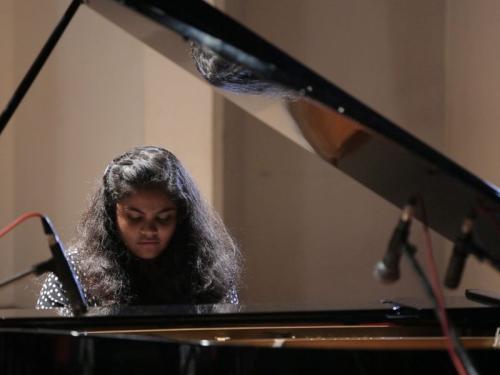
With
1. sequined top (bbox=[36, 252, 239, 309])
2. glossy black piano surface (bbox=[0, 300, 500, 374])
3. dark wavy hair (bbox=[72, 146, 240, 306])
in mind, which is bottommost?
→ glossy black piano surface (bbox=[0, 300, 500, 374])

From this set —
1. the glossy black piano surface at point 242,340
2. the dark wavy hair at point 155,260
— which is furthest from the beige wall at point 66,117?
the glossy black piano surface at point 242,340

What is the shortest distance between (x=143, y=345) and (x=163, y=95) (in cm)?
164

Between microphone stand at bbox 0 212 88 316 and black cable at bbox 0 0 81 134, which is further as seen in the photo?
black cable at bbox 0 0 81 134

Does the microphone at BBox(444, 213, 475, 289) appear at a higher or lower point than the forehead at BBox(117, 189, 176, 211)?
lower

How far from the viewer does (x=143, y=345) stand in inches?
49.7

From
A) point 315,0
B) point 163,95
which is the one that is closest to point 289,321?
point 163,95

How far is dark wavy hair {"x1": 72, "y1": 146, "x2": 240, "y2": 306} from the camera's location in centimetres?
205

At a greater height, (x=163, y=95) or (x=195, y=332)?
(x=163, y=95)

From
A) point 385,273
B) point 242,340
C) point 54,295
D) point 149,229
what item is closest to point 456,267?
point 385,273

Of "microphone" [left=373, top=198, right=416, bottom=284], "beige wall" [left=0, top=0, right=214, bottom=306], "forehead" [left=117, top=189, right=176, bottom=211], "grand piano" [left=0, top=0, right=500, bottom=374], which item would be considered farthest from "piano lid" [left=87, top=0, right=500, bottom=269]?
"beige wall" [left=0, top=0, right=214, bottom=306]

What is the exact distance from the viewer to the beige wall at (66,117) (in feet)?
9.64

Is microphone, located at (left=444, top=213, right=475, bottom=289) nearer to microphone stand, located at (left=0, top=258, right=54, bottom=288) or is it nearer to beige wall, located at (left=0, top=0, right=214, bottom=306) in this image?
microphone stand, located at (left=0, top=258, right=54, bottom=288)

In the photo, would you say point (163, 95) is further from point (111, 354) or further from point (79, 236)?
point (111, 354)

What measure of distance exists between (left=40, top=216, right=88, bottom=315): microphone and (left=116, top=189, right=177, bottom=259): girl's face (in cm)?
65
